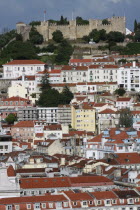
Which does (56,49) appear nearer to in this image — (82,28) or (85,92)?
(82,28)

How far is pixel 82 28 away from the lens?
420 ft

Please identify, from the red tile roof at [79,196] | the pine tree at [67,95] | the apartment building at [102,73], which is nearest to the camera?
the red tile roof at [79,196]

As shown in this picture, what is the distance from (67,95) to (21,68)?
11365 millimetres

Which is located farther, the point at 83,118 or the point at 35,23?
the point at 35,23

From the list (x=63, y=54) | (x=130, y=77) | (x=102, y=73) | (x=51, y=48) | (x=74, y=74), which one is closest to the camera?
(x=130, y=77)

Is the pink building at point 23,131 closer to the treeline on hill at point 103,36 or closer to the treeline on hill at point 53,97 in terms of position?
the treeline on hill at point 53,97

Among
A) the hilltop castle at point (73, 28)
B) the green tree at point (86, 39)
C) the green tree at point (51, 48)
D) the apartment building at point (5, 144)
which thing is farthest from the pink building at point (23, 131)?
the hilltop castle at point (73, 28)

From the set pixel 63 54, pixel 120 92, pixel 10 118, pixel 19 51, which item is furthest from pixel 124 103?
pixel 19 51

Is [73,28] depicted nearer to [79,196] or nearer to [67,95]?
[67,95]

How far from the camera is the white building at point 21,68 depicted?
114 meters

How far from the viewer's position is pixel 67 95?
10419cm

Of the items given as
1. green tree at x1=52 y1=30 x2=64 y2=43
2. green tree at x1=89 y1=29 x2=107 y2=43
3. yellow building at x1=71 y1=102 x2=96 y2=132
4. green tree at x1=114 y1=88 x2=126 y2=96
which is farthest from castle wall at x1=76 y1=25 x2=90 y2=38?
yellow building at x1=71 y1=102 x2=96 y2=132

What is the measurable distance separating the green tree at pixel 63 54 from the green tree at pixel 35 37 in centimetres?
340

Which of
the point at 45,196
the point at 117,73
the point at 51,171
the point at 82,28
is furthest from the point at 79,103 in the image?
the point at 45,196
